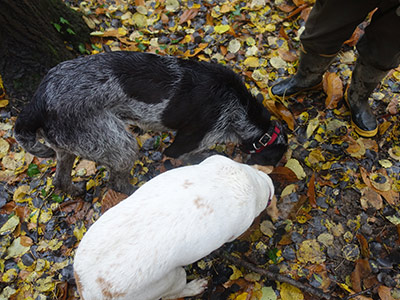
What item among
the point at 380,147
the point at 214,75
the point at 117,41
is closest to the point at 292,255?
the point at 380,147

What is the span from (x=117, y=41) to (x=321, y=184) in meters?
2.91

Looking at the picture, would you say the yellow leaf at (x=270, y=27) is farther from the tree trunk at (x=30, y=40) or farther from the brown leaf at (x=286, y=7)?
the tree trunk at (x=30, y=40)

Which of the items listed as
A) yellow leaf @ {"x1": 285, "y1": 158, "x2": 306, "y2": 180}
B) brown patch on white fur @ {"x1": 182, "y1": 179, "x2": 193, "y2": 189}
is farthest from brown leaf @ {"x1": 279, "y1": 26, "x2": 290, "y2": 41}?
brown patch on white fur @ {"x1": 182, "y1": 179, "x2": 193, "y2": 189}

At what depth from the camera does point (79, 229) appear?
2.68m

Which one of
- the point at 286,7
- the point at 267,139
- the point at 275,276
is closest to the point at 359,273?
the point at 275,276

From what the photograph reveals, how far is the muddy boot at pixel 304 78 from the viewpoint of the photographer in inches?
116

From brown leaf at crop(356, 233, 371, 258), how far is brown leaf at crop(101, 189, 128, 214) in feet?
6.92

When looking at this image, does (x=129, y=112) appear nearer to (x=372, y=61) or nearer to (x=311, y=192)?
(x=311, y=192)

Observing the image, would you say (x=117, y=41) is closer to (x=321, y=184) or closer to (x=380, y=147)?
(x=321, y=184)

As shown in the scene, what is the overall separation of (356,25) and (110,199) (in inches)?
107

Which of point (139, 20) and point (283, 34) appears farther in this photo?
point (139, 20)

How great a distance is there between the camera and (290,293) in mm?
2326

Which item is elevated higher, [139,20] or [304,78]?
[139,20]

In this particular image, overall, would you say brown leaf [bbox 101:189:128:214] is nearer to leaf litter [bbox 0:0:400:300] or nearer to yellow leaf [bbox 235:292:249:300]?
leaf litter [bbox 0:0:400:300]
